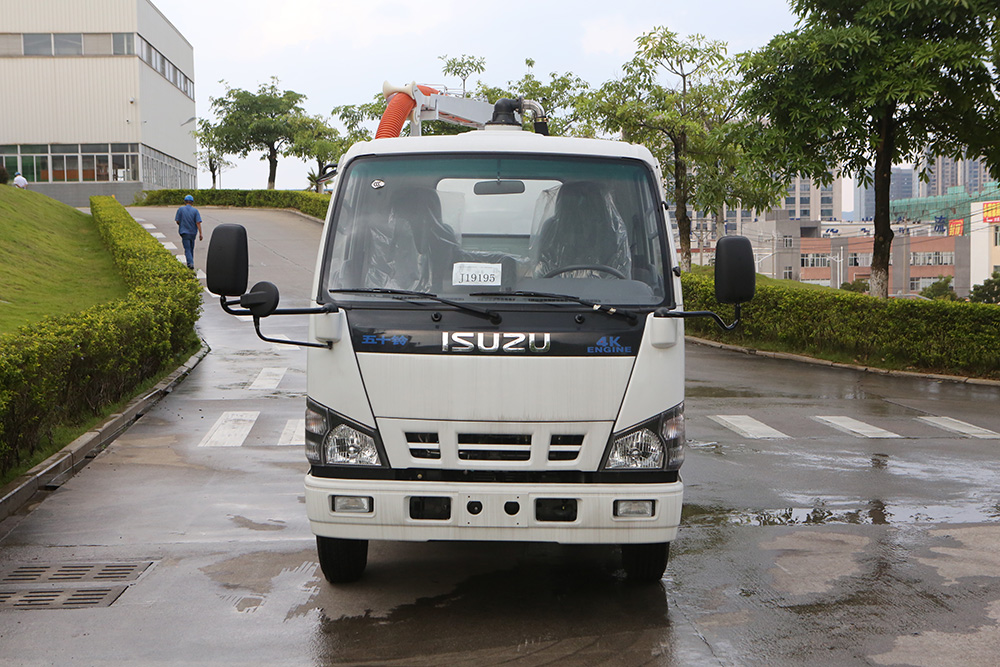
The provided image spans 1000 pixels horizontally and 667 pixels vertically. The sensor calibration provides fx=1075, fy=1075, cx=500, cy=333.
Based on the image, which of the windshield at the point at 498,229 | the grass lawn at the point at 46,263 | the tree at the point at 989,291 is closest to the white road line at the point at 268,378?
the grass lawn at the point at 46,263

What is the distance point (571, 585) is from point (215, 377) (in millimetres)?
10738

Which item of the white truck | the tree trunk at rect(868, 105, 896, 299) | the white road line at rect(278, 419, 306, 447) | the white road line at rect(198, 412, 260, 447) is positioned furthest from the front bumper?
the tree trunk at rect(868, 105, 896, 299)

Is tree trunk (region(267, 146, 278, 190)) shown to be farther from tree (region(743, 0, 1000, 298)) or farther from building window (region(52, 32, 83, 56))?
tree (region(743, 0, 1000, 298))

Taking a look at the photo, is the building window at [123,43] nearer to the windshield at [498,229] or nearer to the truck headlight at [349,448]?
the windshield at [498,229]

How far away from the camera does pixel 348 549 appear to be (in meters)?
5.98

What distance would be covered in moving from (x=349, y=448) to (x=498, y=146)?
1.87 m

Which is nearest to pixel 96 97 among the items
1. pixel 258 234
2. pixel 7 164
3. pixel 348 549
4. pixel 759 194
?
pixel 7 164

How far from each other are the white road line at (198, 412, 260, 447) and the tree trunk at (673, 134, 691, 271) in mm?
17837

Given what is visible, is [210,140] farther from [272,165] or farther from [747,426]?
[747,426]

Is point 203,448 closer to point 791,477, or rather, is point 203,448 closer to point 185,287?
point 791,477

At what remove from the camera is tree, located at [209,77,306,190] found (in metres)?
61.2

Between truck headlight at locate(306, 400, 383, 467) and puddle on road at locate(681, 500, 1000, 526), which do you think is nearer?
truck headlight at locate(306, 400, 383, 467)

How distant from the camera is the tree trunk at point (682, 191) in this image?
2867 cm

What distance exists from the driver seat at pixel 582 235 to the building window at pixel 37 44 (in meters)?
58.1
